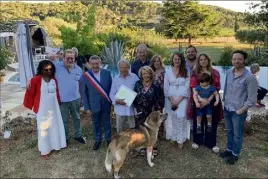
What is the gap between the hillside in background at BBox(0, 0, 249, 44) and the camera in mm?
28250

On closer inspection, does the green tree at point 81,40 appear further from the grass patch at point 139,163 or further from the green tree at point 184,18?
the green tree at point 184,18

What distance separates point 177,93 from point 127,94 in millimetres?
795

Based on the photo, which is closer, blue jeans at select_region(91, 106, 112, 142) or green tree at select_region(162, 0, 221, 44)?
blue jeans at select_region(91, 106, 112, 142)

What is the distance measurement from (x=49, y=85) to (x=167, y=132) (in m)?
2.12

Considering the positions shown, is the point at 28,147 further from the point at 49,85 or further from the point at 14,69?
the point at 14,69

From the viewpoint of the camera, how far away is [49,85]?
4.25 meters

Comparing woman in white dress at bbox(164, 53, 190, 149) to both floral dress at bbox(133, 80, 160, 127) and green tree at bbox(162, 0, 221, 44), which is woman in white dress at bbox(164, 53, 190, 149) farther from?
green tree at bbox(162, 0, 221, 44)

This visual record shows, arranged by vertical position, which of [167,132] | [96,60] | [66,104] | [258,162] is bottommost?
[258,162]

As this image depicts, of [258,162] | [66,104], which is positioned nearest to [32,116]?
[66,104]

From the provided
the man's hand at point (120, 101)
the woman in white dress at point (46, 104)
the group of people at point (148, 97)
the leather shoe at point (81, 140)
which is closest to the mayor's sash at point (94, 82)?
the group of people at point (148, 97)

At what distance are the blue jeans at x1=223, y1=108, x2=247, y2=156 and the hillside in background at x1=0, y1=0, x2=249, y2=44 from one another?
21.6 m

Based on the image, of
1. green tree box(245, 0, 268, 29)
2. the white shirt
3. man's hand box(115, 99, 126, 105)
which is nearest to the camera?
man's hand box(115, 99, 126, 105)

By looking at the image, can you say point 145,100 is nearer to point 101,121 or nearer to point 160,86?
point 160,86

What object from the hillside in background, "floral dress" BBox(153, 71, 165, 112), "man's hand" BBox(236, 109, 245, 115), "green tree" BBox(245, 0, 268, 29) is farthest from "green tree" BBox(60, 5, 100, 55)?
the hillside in background
